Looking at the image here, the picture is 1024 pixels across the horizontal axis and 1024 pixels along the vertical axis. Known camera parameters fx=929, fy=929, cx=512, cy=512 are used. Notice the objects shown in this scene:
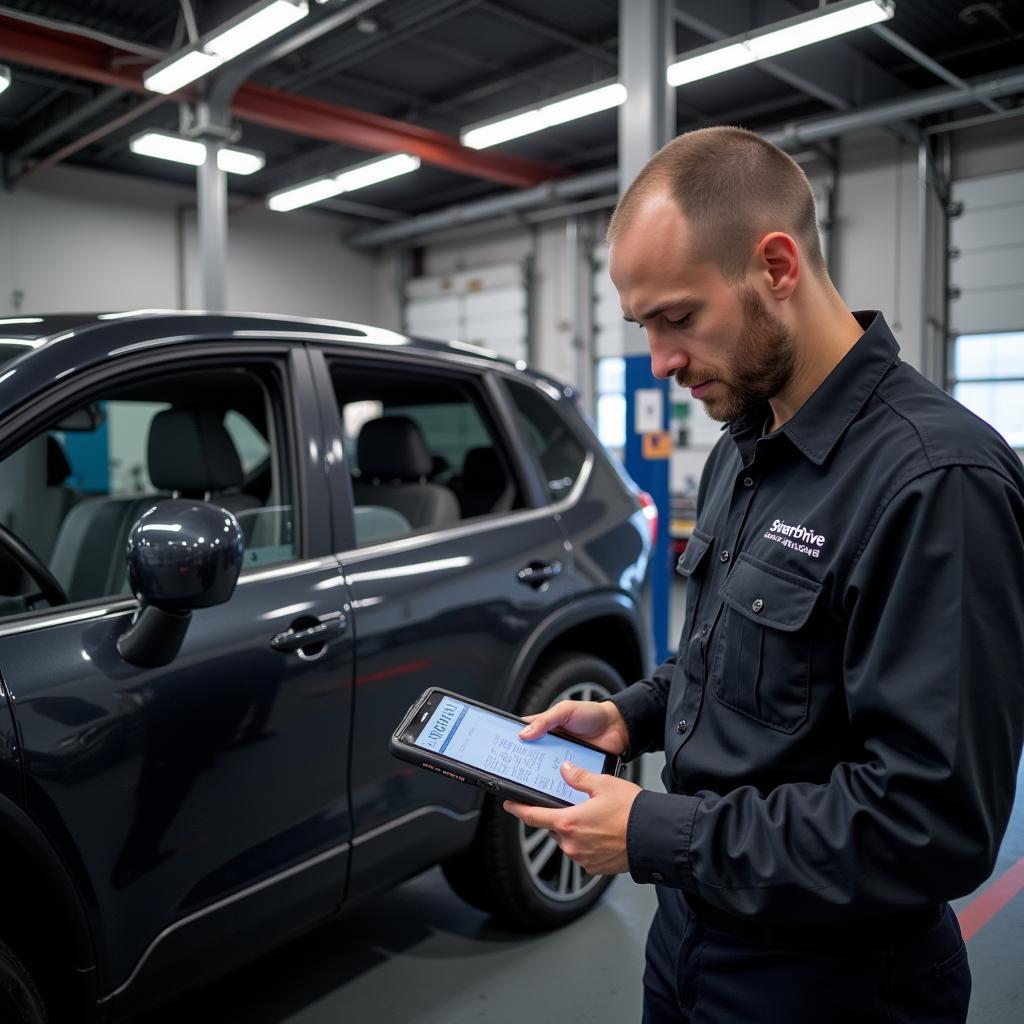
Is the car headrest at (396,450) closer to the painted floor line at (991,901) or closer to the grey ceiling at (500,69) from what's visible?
the painted floor line at (991,901)

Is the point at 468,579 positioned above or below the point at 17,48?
below

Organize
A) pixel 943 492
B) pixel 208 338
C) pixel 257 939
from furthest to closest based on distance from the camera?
1. pixel 208 338
2. pixel 257 939
3. pixel 943 492

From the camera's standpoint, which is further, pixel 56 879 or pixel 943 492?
pixel 56 879

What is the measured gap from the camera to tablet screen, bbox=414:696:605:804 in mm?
1259

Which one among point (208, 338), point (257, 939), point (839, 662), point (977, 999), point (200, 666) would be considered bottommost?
point (977, 999)

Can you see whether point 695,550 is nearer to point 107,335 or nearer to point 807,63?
point 107,335

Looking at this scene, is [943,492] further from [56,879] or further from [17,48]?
[17,48]

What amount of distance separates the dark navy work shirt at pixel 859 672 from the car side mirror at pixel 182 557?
82 centimetres

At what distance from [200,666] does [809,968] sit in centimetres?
119

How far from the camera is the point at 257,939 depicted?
75.8 inches

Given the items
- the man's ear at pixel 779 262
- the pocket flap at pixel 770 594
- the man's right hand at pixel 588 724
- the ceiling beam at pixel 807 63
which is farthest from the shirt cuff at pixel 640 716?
the ceiling beam at pixel 807 63

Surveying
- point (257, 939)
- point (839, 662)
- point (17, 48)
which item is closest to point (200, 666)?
point (257, 939)

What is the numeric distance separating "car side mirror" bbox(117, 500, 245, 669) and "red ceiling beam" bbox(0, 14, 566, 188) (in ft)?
25.3

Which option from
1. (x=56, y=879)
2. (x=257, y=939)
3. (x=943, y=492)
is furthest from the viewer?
(x=257, y=939)
